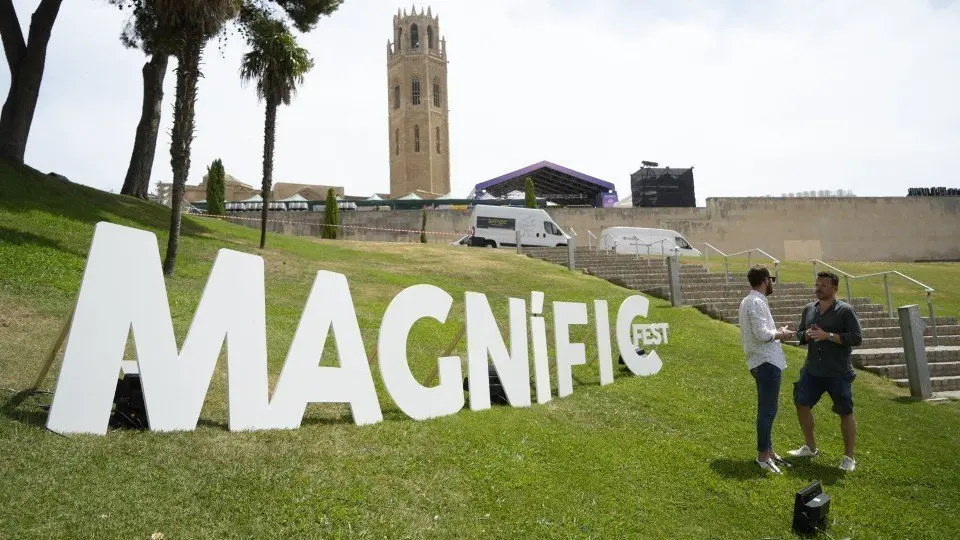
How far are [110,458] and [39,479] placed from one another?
486 millimetres

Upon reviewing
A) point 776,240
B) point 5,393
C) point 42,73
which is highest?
point 42,73

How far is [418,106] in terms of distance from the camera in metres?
81.7

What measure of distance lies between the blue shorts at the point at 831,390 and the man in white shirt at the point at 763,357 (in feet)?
1.77

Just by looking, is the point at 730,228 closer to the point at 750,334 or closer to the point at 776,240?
the point at 776,240

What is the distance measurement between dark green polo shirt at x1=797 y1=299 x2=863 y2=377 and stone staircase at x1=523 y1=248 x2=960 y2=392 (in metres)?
5.62

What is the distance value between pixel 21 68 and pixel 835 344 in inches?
757

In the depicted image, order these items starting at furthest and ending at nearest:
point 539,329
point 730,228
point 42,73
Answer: point 730,228 → point 42,73 → point 539,329

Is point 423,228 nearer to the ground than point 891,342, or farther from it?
farther from it

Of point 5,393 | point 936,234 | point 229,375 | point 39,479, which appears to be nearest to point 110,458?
point 39,479

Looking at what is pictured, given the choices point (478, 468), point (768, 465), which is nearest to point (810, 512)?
point (768, 465)

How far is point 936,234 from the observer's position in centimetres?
3941

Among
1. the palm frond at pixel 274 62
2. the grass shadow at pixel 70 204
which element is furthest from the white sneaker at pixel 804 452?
the palm frond at pixel 274 62

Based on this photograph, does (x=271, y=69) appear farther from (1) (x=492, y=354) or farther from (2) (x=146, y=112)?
(1) (x=492, y=354)

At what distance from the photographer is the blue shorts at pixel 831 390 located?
588cm
